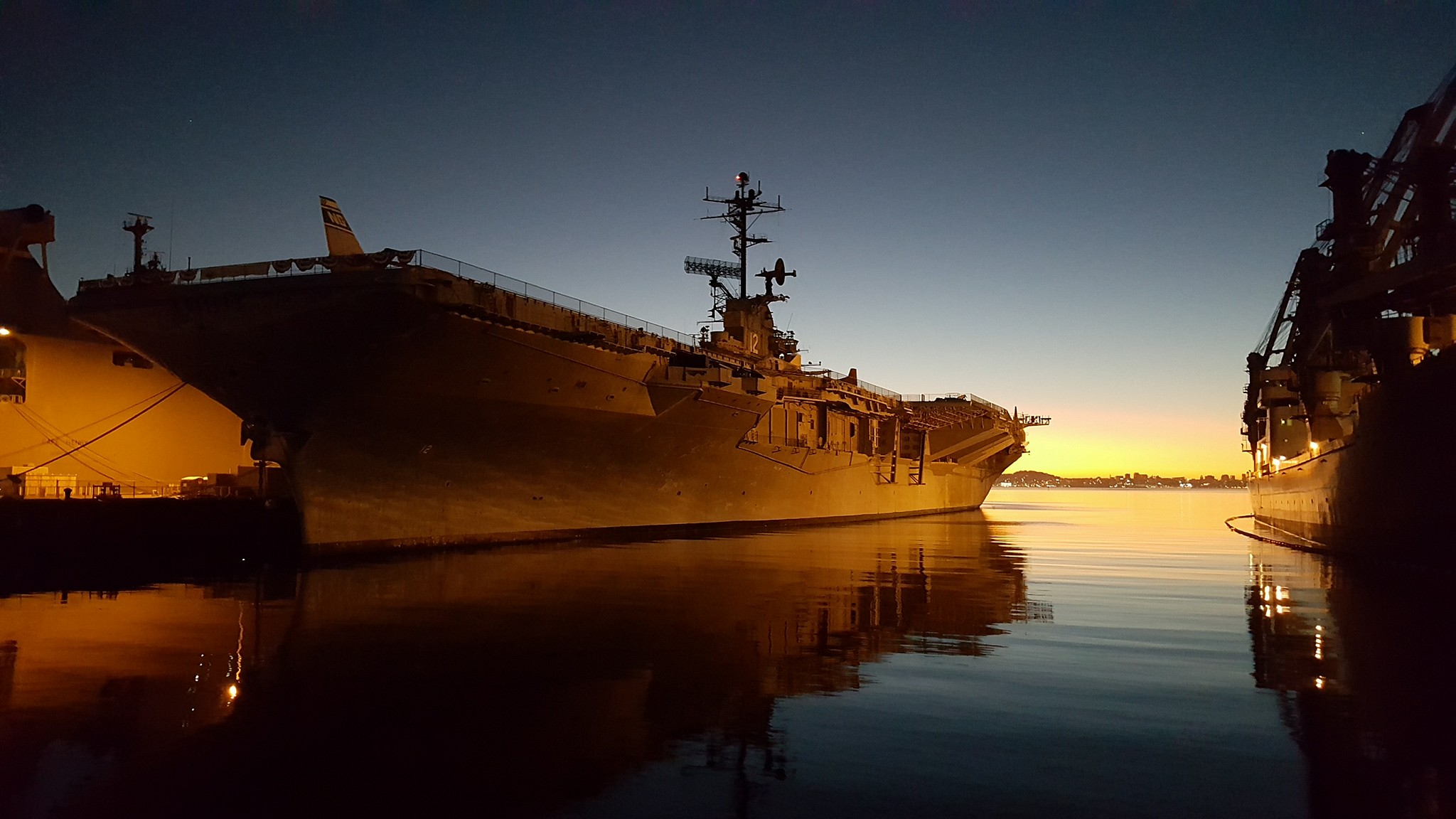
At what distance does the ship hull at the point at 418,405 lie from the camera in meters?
16.6

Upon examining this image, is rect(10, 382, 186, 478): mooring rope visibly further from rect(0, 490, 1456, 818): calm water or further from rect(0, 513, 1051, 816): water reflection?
rect(0, 490, 1456, 818): calm water

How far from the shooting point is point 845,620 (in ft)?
33.5

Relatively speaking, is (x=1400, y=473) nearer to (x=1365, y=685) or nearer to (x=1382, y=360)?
(x=1382, y=360)

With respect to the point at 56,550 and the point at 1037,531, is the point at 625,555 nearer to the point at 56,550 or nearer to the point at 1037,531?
the point at 56,550

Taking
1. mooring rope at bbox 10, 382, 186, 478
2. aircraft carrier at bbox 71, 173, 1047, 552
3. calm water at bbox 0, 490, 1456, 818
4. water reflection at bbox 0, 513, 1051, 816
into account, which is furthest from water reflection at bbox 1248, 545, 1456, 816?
mooring rope at bbox 10, 382, 186, 478

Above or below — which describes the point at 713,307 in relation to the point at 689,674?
above

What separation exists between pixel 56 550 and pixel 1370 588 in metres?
20.9

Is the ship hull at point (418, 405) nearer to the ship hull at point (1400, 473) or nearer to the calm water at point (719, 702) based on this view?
the calm water at point (719, 702)

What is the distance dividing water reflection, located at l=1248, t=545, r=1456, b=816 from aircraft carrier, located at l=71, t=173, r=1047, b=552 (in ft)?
43.2

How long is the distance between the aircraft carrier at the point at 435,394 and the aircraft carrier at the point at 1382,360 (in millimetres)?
12997

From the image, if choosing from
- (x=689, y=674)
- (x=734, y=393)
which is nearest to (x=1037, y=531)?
(x=734, y=393)

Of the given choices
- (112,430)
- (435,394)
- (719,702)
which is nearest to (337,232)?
(435,394)

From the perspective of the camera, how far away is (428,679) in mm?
7070

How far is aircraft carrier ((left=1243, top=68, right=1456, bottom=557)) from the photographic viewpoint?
13.7m
